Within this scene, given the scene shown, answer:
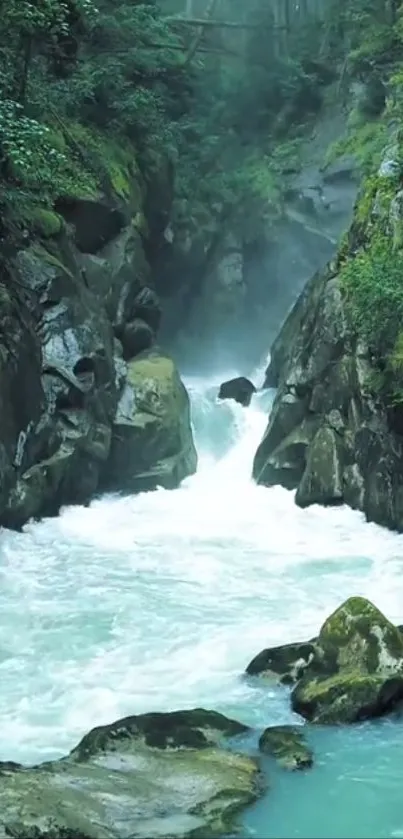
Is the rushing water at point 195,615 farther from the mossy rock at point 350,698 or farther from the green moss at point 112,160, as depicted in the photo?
the green moss at point 112,160

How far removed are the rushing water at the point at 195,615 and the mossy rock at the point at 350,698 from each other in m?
0.16

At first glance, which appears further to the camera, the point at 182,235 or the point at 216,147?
the point at 216,147

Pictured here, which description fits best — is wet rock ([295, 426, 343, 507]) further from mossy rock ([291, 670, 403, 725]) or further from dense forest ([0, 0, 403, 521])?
mossy rock ([291, 670, 403, 725])

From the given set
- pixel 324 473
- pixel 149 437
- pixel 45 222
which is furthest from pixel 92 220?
pixel 324 473

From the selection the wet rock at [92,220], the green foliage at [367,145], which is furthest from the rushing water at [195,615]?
the green foliage at [367,145]

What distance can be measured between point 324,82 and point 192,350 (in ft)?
35.8

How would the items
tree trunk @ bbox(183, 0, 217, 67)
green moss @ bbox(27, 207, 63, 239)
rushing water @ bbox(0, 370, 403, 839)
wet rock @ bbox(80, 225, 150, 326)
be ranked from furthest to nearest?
tree trunk @ bbox(183, 0, 217, 67)
wet rock @ bbox(80, 225, 150, 326)
green moss @ bbox(27, 207, 63, 239)
rushing water @ bbox(0, 370, 403, 839)

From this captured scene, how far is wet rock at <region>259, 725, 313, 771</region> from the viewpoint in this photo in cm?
771

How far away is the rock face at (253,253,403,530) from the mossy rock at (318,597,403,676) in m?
5.84

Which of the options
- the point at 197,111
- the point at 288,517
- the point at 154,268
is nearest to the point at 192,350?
the point at 154,268

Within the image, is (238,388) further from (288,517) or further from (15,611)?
(15,611)

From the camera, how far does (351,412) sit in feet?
55.5

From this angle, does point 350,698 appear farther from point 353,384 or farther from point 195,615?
point 353,384

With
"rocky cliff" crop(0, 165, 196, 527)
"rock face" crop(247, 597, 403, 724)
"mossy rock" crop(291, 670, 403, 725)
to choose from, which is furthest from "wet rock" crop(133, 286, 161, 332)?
"mossy rock" crop(291, 670, 403, 725)
